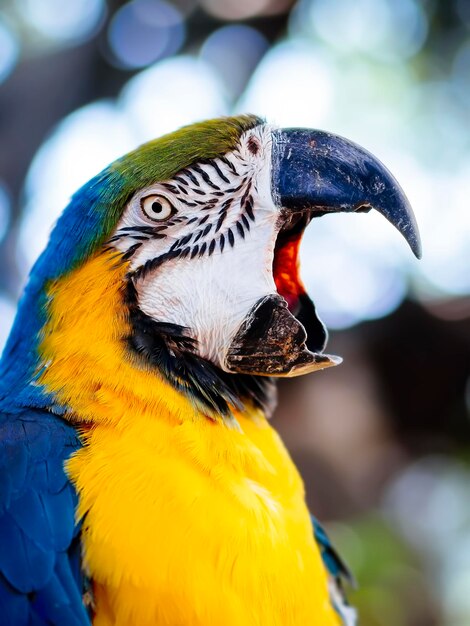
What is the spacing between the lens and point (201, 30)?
15.0 ft

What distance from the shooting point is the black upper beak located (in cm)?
161

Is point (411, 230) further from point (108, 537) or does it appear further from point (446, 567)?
point (446, 567)

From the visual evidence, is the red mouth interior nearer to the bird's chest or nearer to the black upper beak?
the black upper beak

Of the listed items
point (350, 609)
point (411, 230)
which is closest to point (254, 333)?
point (411, 230)

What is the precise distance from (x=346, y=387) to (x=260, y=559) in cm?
266

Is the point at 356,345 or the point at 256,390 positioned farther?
the point at 356,345

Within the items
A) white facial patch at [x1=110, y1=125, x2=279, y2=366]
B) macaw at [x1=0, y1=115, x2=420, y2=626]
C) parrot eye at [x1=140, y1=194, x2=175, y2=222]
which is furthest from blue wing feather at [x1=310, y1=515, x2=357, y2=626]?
parrot eye at [x1=140, y1=194, x2=175, y2=222]

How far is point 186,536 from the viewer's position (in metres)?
1.36

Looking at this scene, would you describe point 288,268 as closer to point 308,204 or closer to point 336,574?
point 308,204

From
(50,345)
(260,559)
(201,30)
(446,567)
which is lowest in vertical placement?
(446,567)

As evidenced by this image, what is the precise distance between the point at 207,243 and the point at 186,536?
0.68 metres

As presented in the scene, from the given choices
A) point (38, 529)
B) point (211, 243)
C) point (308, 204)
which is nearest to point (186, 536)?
point (38, 529)

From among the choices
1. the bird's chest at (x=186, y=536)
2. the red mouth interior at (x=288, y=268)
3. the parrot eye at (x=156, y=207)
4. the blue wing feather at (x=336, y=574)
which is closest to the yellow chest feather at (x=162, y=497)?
the bird's chest at (x=186, y=536)

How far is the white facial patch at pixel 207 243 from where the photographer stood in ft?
5.34
